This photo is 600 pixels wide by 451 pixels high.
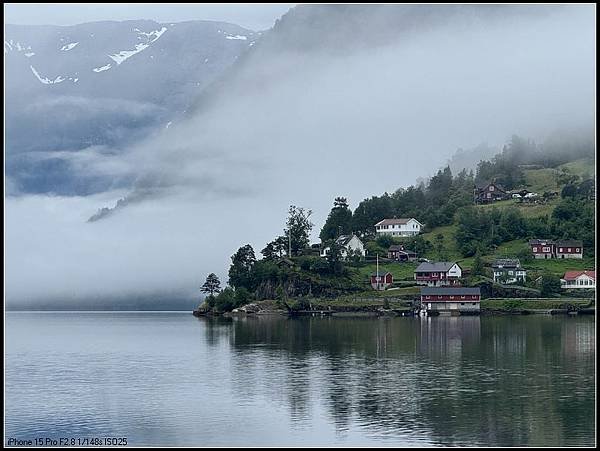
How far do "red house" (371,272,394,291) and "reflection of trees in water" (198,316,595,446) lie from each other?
162ft

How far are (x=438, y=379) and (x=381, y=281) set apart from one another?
10156cm

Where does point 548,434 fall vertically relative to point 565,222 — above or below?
below

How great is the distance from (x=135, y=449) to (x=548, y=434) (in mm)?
18519

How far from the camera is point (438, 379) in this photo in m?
62.3

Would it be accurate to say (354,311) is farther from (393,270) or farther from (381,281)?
(393,270)

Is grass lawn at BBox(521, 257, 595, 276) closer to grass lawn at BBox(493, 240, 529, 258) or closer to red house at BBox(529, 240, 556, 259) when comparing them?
red house at BBox(529, 240, 556, 259)

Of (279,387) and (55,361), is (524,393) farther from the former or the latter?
(55,361)

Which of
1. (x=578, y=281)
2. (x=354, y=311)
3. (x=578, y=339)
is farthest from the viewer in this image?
(x=354, y=311)

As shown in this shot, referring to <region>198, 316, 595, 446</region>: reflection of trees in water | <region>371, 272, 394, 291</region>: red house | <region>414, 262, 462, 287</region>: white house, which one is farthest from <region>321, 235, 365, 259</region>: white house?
<region>198, 316, 595, 446</region>: reflection of trees in water

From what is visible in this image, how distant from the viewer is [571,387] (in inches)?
2260

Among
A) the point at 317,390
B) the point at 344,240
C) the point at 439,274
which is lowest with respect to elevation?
the point at 317,390

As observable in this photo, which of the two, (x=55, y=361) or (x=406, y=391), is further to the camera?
(x=55, y=361)

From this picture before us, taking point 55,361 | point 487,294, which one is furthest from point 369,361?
point 487,294

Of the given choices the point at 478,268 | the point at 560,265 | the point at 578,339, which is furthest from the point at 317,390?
the point at 560,265
